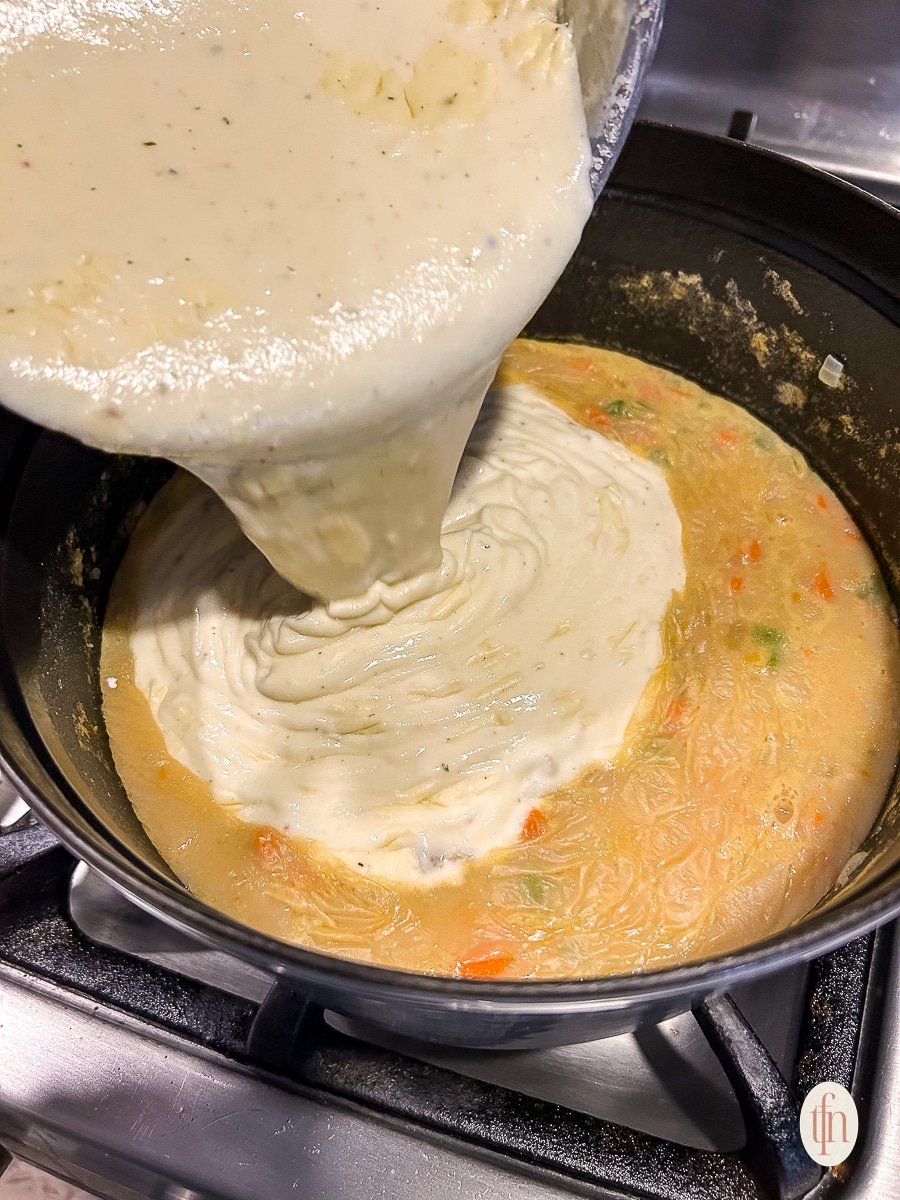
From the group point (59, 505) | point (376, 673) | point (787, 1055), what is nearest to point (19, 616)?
point (59, 505)

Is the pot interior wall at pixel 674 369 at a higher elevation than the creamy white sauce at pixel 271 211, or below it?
below

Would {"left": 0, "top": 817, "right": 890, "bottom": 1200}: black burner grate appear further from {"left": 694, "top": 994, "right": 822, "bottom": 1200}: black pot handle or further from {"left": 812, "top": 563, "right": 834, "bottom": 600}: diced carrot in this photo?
{"left": 812, "top": 563, "right": 834, "bottom": 600}: diced carrot

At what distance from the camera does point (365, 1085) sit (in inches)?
51.6

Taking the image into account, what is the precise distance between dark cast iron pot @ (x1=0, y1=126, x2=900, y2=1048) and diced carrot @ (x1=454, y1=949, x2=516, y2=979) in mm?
135

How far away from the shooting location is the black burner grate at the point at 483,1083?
1.19 metres

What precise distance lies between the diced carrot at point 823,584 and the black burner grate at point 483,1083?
700 mm

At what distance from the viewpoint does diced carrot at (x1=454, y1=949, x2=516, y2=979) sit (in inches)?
54.9

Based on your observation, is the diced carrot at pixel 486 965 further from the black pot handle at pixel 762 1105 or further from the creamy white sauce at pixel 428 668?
the black pot handle at pixel 762 1105

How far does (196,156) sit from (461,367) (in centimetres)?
39

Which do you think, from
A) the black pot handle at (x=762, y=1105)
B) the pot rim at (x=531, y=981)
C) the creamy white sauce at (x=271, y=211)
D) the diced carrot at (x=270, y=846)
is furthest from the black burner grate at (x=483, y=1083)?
the creamy white sauce at (x=271, y=211)

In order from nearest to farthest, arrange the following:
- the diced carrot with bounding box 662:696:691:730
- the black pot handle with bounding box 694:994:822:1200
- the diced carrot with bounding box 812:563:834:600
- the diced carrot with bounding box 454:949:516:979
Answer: the black pot handle with bounding box 694:994:822:1200 < the diced carrot with bounding box 454:949:516:979 < the diced carrot with bounding box 662:696:691:730 < the diced carrot with bounding box 812:563:834:600

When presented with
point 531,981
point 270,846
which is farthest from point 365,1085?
point 531,981

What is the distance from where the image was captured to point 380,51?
1.10 meters

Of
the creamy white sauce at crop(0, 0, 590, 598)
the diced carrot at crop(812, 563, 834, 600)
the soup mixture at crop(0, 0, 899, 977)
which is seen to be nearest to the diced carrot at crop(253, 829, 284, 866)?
the soup mixture at crop(0, 0, 899, 977)
